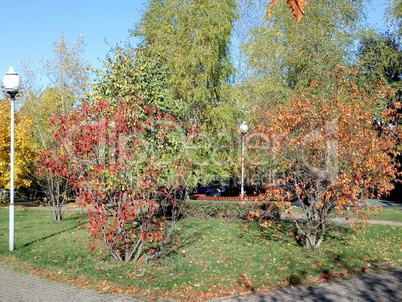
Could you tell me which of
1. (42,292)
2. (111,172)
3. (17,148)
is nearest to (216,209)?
(111,172)

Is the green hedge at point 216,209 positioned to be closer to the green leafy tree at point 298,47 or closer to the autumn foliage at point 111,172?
the autumn foliage at point 111,172

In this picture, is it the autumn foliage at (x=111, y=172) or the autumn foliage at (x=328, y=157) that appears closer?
the autumn foliage at (x=111, y=172)

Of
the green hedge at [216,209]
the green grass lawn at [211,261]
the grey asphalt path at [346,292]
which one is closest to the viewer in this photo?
the grey asphalt path at [346,292]

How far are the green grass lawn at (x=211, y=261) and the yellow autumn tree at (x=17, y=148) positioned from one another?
1041 cm

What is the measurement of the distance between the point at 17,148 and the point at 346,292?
21671 millimetres

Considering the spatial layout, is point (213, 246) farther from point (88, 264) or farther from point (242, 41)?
point (242, 41)

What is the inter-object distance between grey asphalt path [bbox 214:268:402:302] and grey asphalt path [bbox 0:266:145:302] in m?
2.04

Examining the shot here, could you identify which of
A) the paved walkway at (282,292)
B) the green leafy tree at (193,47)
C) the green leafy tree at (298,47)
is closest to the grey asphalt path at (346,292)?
the paved walkway at (282,292)

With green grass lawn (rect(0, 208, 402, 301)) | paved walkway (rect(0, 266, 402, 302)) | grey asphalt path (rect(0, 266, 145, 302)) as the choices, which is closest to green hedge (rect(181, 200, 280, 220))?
green grass lawn (rect(0, 208, 402, 301))

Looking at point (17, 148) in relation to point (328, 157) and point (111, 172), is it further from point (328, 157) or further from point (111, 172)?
point (328, 157)

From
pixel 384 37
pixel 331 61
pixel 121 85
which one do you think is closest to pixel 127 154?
pixel 121 85

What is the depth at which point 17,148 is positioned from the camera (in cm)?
2406

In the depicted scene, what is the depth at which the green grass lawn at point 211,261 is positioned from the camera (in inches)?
292

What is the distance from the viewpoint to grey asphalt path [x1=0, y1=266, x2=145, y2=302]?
21.7 feet
